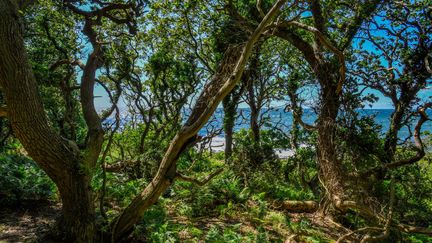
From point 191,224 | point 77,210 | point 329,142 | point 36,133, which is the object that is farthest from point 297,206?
point 36,133

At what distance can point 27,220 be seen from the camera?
195 inches

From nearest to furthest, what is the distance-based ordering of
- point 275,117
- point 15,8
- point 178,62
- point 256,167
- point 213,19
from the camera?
point 15,8, point 213,19, point 256,167, point 275,117, point 178,62

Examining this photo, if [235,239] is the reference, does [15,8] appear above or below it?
above

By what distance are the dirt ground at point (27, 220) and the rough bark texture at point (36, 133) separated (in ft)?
2.51

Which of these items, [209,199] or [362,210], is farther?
[209,199]

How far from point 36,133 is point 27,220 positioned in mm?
2312

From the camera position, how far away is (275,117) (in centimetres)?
963

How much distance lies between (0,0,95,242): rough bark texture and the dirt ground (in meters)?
0.77

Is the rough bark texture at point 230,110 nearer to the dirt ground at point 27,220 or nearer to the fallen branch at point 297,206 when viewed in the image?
the fallen branch at point 297,206

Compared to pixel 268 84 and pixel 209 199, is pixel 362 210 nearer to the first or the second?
pixel 209 199

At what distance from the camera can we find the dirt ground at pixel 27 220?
4.29 meters

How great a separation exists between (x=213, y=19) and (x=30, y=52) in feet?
A: 16.9

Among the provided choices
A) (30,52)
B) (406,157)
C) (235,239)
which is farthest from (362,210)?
(30,52)

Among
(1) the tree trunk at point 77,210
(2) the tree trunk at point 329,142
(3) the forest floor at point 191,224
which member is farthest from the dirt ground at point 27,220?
(2) the tree trunk at point 329,142
